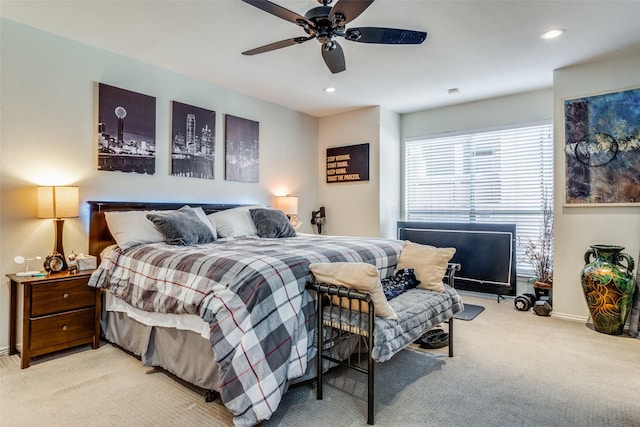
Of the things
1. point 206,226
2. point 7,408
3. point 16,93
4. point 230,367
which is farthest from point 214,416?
point 16,93

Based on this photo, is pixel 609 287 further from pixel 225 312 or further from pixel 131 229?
pixel 131 229

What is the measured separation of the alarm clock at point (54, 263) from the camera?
2.78 m

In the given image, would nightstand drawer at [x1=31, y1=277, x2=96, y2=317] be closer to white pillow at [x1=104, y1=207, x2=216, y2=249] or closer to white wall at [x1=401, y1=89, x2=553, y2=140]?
white pillow at [x1=104, y1=207, x2=216, y2=249]

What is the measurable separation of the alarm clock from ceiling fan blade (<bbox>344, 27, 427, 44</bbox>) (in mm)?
2743

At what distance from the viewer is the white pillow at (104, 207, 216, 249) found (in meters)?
2.92

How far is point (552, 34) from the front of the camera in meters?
2.97

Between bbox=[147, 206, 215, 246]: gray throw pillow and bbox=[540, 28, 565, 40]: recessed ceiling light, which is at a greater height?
bbox=[540, 28, 565, 40]: recessed ceiling light

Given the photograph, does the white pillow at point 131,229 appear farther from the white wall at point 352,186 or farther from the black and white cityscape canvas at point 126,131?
the white wall at point 352,186

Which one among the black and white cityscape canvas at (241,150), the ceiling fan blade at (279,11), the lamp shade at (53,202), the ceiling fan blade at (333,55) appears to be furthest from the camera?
the black and white cityscape canvas at (241,150)

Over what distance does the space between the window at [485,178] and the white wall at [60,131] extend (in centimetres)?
308

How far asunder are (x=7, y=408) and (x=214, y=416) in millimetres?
1183

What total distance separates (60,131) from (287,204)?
2.57 m

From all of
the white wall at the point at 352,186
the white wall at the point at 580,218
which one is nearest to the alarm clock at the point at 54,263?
the white wall at the point at 352,186

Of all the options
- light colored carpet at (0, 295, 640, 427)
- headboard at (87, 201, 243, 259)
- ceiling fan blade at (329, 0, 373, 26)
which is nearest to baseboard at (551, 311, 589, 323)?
light colored carpet at (0, 295, 640, 427)
